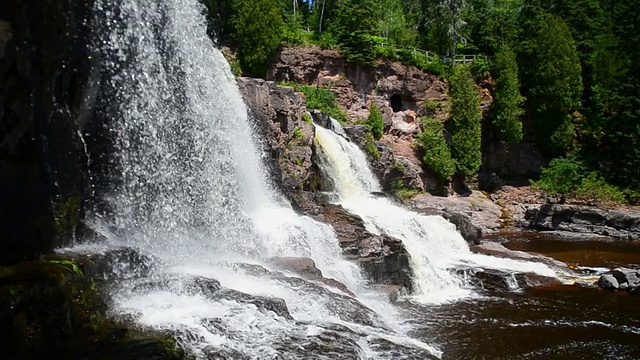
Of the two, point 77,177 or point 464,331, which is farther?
point 464,331

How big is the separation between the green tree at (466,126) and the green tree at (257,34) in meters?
12.1

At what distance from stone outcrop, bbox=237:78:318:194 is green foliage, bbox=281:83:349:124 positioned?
33.9 feet

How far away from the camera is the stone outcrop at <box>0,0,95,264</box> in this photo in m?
7.54

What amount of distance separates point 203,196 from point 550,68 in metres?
27.6

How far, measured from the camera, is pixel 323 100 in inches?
1299

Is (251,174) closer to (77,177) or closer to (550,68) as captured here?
(77,177)

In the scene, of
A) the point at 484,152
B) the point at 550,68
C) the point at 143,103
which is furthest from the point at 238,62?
the point at 143,103

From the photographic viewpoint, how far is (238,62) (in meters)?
34.8

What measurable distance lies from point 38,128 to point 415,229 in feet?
45.2

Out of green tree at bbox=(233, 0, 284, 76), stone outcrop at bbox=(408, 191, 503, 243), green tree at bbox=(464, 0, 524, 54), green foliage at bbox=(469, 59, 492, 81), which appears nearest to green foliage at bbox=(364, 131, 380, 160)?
stone outcrop at bbox=(408, 191, 503, 243)

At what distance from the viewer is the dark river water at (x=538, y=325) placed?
11.2 metres

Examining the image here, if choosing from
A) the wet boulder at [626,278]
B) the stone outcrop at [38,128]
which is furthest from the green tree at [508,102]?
the stone outcrop at [38,128]

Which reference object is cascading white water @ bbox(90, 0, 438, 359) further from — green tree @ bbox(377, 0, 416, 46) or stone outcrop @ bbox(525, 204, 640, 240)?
green tree @ bbox(377, 0, 416, 46)

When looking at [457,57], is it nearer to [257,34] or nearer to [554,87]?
[554,87]
